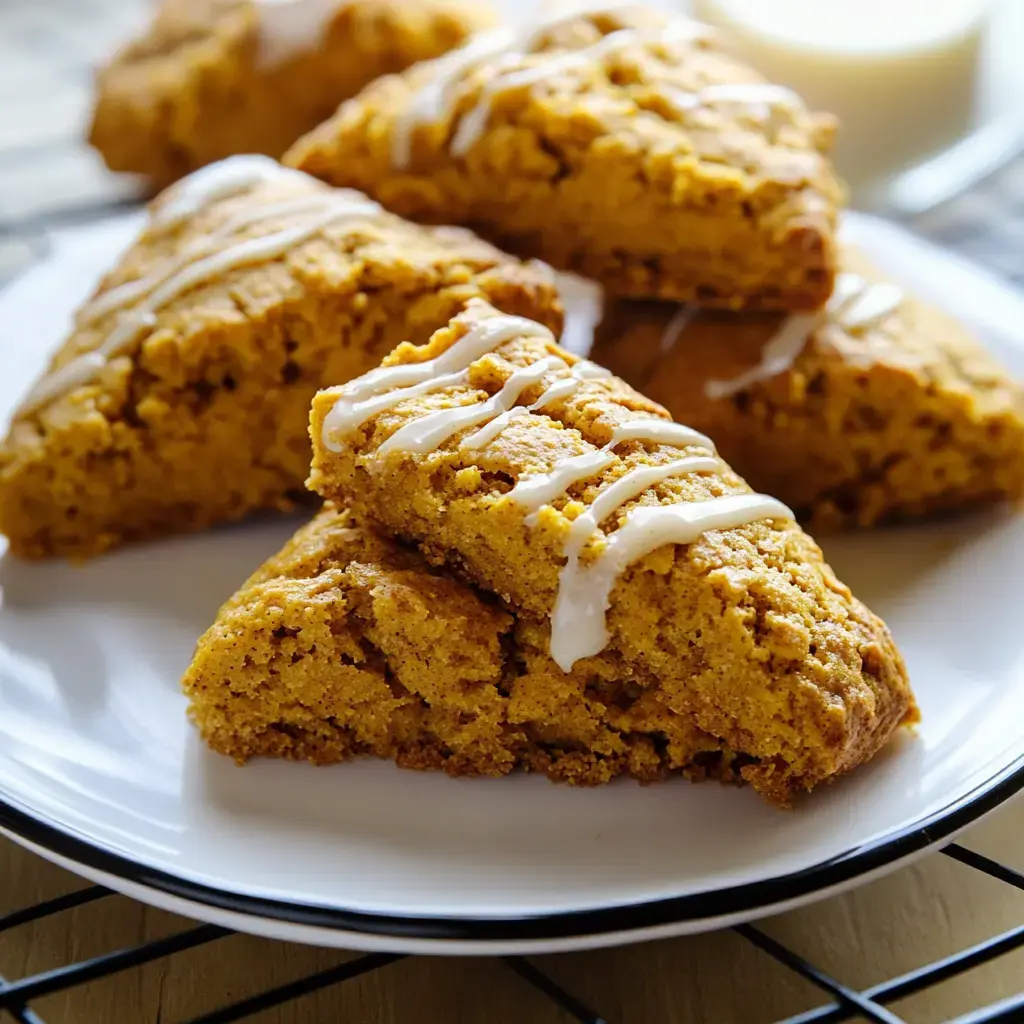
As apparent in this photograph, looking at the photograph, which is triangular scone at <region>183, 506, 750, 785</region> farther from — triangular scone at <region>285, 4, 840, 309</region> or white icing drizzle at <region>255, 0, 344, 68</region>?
white icing drizzle at <region>255, 0, 344, 68</region>

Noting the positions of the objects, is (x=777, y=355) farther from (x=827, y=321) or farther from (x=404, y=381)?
(x=404, y=381)

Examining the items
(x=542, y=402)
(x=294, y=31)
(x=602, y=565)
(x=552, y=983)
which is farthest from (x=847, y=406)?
(x=294, y=31)

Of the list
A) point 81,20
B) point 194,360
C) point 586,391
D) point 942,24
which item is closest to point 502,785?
point 586,391

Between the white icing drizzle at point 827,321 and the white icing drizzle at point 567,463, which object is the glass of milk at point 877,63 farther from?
the white icing drizzle at point 567,463

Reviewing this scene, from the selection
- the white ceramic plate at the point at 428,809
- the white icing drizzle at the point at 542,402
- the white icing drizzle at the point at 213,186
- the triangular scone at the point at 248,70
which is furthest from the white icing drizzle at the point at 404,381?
the triangular scone at the point at 248,70

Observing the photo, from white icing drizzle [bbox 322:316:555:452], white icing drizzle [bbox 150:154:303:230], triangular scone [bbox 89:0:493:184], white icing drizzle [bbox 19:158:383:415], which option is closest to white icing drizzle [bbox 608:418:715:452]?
white icing drizzle [bbox 322:316:555:452]

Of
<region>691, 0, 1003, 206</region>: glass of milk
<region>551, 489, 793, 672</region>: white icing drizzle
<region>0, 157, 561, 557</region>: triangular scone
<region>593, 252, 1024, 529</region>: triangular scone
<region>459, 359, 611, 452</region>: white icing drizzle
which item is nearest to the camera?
<region>551, 489, 793, 672</region>: white icing drizzle
